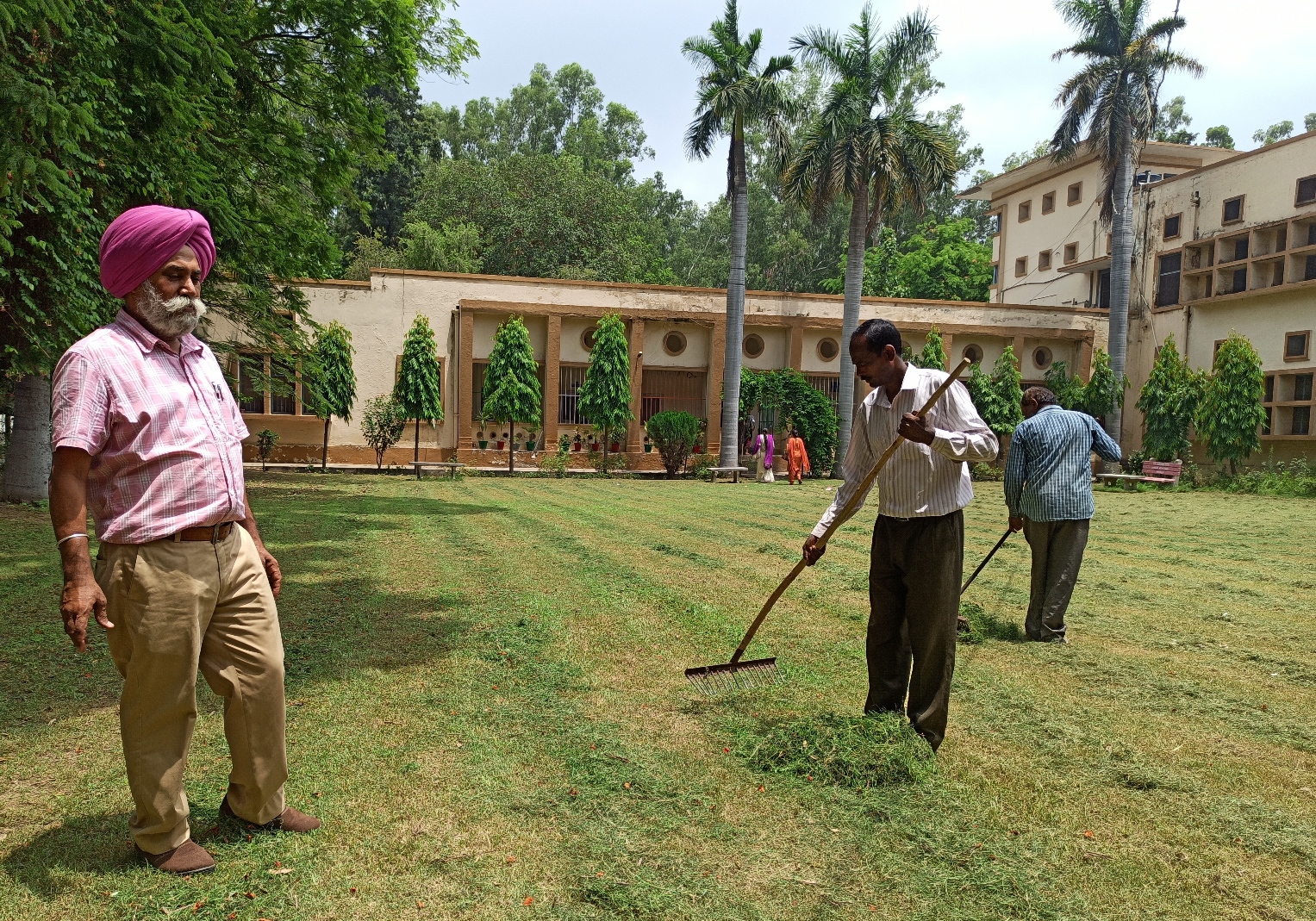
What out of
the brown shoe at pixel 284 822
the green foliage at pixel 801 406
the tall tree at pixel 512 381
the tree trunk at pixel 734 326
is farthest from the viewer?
the green foliage at pixel 801 406

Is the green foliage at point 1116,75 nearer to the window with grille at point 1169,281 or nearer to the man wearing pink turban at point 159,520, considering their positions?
the window with grille at point 1169,281

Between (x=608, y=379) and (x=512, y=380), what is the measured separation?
3083 millimetres

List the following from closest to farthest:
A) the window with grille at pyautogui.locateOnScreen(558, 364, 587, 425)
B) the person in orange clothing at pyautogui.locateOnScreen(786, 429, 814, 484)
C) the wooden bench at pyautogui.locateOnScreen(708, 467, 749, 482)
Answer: the person in orange clothing at pyautogui.locateOnScreen(786, 429, 814, 484)
the wooden bench at pyautogui.locateOnScreen(708, 467, 749, 482)
the window with grille at pyautogui.locateOnScreen(558, 364, 587, 425)

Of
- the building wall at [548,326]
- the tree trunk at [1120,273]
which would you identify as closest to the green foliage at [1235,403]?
the tree trunk at [1120,273]

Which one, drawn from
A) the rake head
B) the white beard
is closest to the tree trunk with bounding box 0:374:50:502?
the rake head

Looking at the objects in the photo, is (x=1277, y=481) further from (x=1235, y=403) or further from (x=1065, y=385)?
(x=1065, y=385)

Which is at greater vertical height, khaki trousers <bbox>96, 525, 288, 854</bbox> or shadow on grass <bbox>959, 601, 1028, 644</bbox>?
khaki trousers <bbox>96, 525, 288, 854</bbox>

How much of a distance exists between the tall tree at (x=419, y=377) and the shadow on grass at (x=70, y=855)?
23.1 metres

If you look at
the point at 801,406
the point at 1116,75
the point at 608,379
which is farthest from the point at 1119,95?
the point at 608,379

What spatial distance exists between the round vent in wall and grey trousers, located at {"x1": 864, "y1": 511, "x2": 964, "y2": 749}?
26111mm

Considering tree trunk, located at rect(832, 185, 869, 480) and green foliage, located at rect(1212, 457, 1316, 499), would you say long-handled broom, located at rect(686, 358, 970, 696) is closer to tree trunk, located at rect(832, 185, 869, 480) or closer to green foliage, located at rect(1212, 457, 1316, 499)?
tree trunk, located at rect(832, 185, 869, 480)

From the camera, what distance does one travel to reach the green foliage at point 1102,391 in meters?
30.4

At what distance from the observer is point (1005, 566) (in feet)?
35.2

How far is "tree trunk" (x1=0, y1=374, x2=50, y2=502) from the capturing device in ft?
42.6
